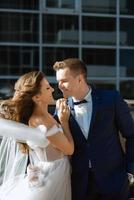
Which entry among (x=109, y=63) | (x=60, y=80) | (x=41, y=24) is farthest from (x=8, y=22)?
(x=60, y=80)

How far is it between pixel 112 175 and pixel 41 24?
1115 centimetres

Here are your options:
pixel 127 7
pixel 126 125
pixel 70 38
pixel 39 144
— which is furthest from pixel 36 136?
pixel 127 7

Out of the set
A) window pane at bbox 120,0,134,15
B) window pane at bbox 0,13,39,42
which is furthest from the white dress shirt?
window pane at bbox 120,0,134,15

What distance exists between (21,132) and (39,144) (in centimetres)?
12

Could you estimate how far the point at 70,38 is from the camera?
14.0 meters

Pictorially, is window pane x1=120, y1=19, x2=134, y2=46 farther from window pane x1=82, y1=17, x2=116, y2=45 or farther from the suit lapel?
the suit lapel

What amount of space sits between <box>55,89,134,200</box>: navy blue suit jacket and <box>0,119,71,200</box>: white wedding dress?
13 cm

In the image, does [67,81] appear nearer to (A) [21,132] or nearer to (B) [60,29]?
(A) [21,132]

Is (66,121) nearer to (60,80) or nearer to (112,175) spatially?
(60,80)

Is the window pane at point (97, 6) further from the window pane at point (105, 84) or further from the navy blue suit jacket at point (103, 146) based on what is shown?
the navy blue suit jacket at point (103, 146)

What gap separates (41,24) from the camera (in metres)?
13.9

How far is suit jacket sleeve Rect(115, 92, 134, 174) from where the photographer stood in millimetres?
2994

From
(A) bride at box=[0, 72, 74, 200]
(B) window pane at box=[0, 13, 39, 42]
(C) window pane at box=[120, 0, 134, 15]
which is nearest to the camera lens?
(A) bride at box=[0, 72, 74, 200]

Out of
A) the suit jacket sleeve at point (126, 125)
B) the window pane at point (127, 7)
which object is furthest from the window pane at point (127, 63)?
the suit jacket sleeve at point (126, 125)
